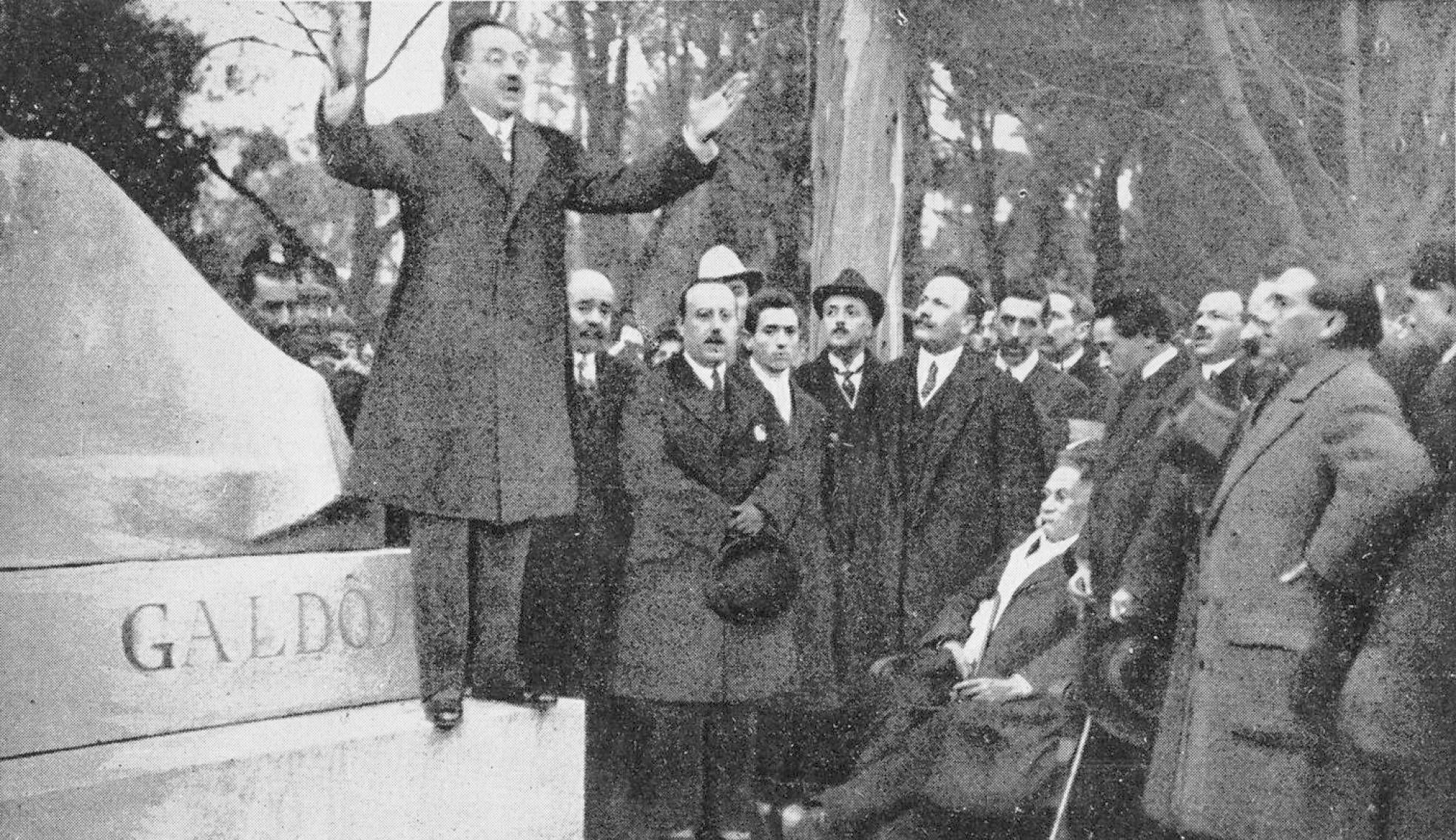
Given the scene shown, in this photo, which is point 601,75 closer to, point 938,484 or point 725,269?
point 725,269

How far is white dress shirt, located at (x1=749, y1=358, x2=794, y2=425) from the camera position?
512 cm

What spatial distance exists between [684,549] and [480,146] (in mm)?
1420

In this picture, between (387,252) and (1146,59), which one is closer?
(387,252)

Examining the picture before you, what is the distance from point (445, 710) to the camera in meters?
4.70

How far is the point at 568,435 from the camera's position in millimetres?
4926

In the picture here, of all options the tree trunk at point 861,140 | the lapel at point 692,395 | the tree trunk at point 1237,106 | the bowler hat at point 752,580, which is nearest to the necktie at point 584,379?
the lapel at point 692,395

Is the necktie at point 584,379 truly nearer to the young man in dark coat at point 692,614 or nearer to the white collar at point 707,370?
the young man in dark coat at point 692,614

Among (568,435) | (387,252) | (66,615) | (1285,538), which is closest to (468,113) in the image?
(387,252)

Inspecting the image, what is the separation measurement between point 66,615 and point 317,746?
2.57 ft

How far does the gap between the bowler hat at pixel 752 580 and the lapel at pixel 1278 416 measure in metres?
1.34

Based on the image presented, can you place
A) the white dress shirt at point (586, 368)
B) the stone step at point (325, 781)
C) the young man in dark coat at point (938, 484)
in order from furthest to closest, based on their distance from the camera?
1. the young man in dark coat at point (938, 484)
2. the white dress shirt at point (586, 368)
3. the stone step at point (325, 781)

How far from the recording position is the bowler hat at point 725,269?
202 inches

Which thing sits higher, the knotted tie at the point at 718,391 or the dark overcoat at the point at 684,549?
the knotted tie at the point at 718,391

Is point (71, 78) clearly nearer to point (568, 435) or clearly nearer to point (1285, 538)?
point (568, 435)
